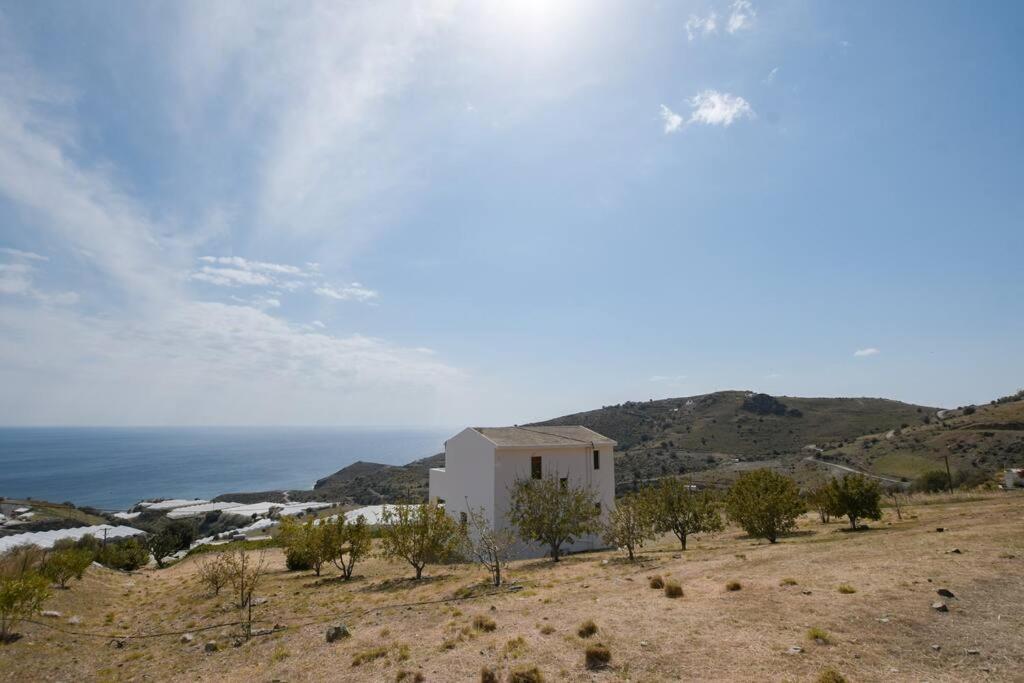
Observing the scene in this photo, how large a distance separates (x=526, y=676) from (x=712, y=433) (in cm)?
9320

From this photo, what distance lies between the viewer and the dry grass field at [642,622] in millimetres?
9023

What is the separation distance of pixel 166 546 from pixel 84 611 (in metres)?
27.0

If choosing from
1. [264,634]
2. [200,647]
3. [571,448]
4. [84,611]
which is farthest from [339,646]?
[571,448]

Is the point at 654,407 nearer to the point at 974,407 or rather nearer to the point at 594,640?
the point at 974,407

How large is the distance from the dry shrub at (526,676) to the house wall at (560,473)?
72.6ft

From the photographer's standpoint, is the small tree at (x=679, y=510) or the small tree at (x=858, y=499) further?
the small tree at (x=679, y=510)

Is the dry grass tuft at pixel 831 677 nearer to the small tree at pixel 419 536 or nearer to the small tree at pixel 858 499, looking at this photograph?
the small tree at pixel 419 536

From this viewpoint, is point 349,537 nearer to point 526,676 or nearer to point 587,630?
point 587,630

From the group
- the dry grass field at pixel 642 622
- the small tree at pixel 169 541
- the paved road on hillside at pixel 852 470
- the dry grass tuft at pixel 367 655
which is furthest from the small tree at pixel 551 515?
the paved road on hillside at pixel 852 470

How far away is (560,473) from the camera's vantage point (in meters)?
35.1

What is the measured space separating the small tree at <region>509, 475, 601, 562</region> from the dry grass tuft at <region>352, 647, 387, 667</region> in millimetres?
16568

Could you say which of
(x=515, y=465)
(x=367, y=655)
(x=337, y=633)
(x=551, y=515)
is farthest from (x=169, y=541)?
(x=367, y=655)

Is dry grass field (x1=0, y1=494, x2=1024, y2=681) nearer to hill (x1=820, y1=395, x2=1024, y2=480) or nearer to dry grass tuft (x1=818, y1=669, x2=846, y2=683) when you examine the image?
dry grass tuft (x1=818, y1=669, x2=846, y2=683)

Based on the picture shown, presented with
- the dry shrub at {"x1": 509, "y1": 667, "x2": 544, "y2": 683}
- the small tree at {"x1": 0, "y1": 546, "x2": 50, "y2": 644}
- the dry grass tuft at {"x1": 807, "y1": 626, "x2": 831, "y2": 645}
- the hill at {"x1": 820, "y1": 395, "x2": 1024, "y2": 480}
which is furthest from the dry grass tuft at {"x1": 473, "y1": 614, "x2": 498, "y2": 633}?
the hill at {"x1": 820, "y1": 395, "x2": 1024, "y2": 480}
